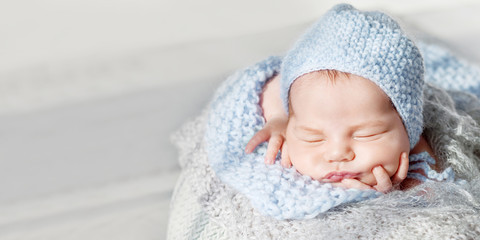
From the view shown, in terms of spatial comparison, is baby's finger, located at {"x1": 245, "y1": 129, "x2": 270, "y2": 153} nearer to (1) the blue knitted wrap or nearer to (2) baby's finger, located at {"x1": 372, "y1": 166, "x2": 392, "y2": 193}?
(1) the blue knitted wrap

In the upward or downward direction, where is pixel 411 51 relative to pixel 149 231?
upward

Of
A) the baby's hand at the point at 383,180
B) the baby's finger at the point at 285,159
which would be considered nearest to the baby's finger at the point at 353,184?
the baby's hand at the point at 383,180

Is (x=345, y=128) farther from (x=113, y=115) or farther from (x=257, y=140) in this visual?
(x=113, y=115)

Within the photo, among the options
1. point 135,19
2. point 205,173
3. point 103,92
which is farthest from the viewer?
point 135,19

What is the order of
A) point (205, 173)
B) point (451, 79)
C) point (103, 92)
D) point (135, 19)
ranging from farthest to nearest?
1. point (135, 19)
2. point (103, 92)
3. point (451, 79)
4. point (205, 173)

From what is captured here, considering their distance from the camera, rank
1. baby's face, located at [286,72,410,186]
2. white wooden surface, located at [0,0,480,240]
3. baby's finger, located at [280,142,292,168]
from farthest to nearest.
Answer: white wooden surface, located at [0,0,480,240]
baby's finger, located at [280,142,292,168]
baby's face, located at [286,72,410,186]

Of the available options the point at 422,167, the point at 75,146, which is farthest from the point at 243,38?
the point at 422,167

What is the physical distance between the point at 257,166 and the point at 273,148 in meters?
0.04

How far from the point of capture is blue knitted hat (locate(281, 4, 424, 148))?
103 cm

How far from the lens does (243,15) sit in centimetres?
227

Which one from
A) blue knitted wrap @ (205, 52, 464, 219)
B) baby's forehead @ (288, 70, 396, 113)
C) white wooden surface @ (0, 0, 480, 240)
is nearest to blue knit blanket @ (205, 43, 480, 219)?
blue knitted wrap @ (205, 52, 464, 219)

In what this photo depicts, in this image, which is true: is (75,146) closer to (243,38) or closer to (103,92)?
(103,92)

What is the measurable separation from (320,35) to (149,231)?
21.6 inches

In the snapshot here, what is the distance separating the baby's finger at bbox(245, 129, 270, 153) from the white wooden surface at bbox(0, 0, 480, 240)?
0.99 ft
